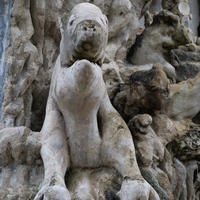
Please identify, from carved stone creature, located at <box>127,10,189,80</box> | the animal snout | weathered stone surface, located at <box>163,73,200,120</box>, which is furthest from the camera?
carved stone creature, located at <box>127,10,189,80</box>

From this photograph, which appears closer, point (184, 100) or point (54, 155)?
point (54, 155)

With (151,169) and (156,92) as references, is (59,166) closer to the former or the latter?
(151,169)

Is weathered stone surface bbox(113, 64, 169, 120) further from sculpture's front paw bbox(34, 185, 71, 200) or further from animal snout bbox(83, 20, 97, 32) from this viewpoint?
sculpture's front paw bbox(34, 185, 71, 200)

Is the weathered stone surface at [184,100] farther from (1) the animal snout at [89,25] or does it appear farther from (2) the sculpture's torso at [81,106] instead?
(1) the animal snout at [89,25]

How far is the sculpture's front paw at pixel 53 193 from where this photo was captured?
1753mm

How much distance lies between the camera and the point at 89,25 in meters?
1.90

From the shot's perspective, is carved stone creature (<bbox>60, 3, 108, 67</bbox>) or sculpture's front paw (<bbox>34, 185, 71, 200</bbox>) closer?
sculpture's front paw (<bbox>34, 185, 71, 200</bbox>)

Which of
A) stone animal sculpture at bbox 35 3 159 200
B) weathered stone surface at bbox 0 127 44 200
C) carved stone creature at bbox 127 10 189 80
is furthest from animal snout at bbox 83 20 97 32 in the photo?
carved stone creature at bbox 127 10 189 80

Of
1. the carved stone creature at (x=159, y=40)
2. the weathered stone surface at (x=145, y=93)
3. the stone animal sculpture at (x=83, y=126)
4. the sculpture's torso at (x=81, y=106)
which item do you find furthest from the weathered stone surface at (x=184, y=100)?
the sculpture's torso at (x=81, y=106)

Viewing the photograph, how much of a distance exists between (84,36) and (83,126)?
0.39 metres

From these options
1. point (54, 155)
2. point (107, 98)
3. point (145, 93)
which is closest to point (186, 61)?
point (145, 93)

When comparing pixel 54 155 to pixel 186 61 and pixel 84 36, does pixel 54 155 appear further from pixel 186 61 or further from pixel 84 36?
pixel 186 61

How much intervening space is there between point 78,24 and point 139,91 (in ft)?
1.98

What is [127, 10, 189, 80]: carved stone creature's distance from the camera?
3.11 m
